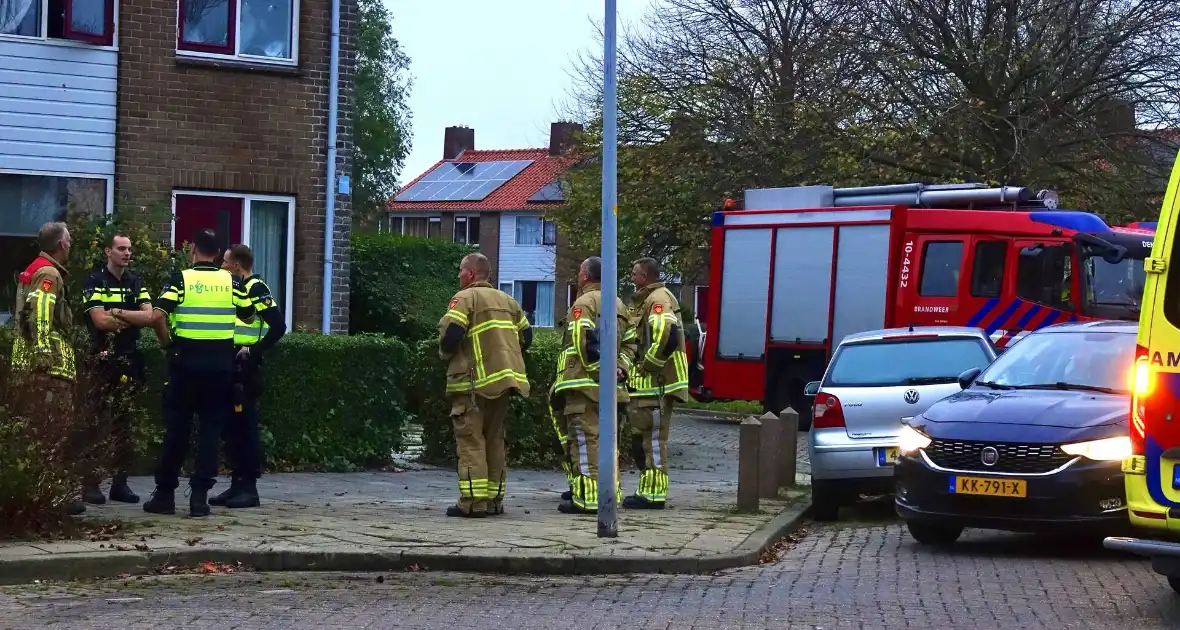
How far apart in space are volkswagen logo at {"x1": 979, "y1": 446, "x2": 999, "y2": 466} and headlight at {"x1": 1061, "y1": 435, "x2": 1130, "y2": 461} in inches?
16.1

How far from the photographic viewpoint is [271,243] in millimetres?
17984

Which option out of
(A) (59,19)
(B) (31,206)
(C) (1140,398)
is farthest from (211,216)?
(C) (1140,398)

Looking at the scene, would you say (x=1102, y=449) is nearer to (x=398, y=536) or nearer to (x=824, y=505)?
(x=824, y=505)

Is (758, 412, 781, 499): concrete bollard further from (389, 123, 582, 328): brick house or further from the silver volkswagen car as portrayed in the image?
(389, 123, 582, 328): brick house

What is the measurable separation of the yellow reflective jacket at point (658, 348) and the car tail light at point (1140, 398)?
15.2ft

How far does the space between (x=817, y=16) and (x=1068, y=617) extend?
24857 millimetres

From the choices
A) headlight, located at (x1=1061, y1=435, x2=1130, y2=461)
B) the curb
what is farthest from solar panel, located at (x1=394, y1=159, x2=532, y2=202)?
the curb

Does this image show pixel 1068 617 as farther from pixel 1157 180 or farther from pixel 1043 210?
pixel 1157 180

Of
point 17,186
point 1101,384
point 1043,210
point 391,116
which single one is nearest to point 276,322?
point 1101,384

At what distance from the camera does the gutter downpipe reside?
17828 mm

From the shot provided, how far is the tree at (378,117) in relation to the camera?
202 ft

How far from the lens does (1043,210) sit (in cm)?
2117

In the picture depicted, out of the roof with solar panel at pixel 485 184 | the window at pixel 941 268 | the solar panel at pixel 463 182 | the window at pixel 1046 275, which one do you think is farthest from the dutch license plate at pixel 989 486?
the solar panel at pixel 463 182

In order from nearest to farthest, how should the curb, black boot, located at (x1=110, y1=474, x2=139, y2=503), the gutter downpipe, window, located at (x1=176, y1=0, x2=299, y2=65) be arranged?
1. the curb
2. black boot, located at (x1=110, y1=474, x2=139, y2=503)
3. window, located at (x1=176, y1=0, x2=299, y2=65)
4. the gutter downpipe
